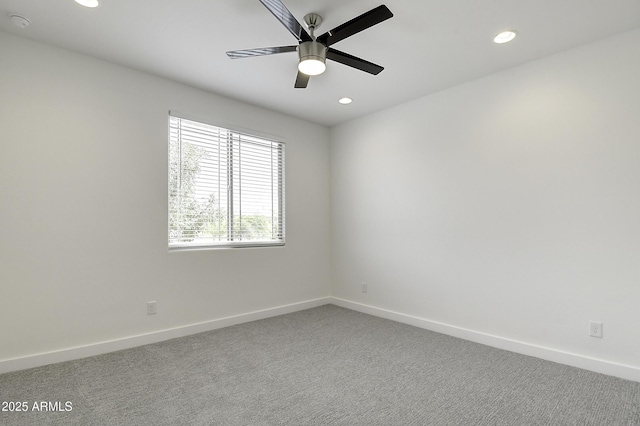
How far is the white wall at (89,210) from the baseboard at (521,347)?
195cm

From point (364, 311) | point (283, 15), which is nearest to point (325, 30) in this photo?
point (283, 15)

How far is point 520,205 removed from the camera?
9.99 ft

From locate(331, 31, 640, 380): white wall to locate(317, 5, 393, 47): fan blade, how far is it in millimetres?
1857

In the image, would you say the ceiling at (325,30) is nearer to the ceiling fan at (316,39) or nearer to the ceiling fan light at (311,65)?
the ceiling fan at (316,39)

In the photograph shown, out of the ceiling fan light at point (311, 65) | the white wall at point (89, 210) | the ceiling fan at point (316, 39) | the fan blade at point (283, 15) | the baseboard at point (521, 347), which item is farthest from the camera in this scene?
the white wall at point (89, 210)

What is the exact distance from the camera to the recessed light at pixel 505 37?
2553 mm

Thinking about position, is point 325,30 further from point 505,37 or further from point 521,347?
point 521,347

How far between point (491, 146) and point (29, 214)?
13.6 feet

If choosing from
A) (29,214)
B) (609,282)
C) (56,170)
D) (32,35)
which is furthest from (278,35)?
(609,282)

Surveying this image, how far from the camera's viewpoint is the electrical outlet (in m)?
2.60

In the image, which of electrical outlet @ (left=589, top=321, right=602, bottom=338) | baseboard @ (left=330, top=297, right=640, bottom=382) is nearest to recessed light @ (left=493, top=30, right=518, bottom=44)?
electrical outlet @ (left=589, top=321, right=602, bottom=338)

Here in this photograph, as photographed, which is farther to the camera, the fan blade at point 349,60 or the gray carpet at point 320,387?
the fan blade at point 349,60

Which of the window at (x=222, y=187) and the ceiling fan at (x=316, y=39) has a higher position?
the ceiling fan at (x=316, y=39)

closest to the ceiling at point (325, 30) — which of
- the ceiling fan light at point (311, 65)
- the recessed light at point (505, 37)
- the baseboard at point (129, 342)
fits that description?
the recessed light at point (505, 37)
